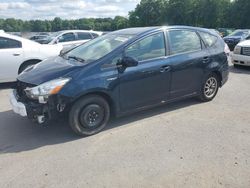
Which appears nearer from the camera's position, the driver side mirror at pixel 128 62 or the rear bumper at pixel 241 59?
the driver side mirror at pixel 128 62

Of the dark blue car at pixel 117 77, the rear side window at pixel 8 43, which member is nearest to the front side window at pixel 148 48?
the dark blue car at pixel 117 77

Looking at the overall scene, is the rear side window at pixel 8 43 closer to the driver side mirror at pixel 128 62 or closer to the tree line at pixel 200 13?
the driver side mirror at pixel 128 62

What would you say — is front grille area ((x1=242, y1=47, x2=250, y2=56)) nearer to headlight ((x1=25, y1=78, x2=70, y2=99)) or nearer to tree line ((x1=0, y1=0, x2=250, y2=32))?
headlight ((x1=25, y1=78, x2=70, y2=99))

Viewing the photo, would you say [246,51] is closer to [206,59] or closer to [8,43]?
[206,59]

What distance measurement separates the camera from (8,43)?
25.3 feet

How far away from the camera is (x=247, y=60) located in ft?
33.1

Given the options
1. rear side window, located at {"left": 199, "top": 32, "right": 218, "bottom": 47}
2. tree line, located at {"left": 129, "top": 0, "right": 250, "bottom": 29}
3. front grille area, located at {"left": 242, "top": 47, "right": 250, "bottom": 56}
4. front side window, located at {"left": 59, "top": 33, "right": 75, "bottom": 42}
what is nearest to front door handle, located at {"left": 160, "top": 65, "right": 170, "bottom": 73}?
rear side window, located at {"left": 199, "top": 32, "right": 218, "bottom": 47}

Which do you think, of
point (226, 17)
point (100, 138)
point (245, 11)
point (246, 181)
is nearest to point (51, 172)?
point (100, 138)

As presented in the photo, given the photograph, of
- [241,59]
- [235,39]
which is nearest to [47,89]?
[241,59]

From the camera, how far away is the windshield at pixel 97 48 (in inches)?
190

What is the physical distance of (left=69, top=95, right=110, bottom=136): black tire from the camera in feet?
14.4

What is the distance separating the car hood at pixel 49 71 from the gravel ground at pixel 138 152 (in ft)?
2.96

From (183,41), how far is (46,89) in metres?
2.85

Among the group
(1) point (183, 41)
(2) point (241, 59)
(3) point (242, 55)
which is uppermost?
(1) point (183, 41)
